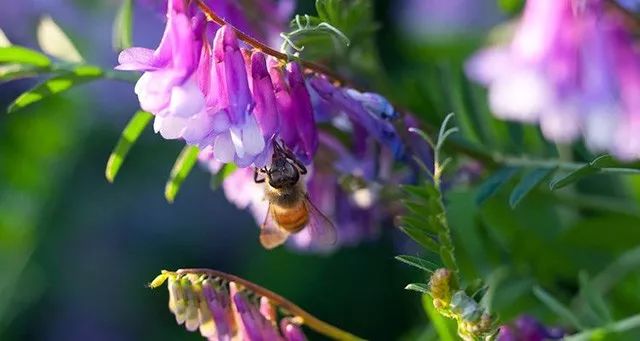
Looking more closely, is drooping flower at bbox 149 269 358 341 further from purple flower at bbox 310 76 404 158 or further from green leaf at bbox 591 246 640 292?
green leaf at bbox 591 246 640 292

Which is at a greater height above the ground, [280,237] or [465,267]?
[280,237]

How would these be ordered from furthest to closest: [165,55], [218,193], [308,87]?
[218,193] → [308,87] → [165,55]

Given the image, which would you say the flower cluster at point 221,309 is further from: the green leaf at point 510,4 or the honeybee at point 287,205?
the green leaf at point 510,4

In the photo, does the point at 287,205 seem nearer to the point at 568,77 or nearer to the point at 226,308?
the point at 226,308

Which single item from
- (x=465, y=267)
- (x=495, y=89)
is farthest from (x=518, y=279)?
(x=495, y=89)

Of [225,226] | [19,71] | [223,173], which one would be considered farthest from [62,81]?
[225,226]

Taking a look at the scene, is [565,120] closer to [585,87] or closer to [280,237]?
[585,87]

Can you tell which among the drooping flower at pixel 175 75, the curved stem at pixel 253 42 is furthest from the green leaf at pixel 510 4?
the drooping flower at pixel 175 75
